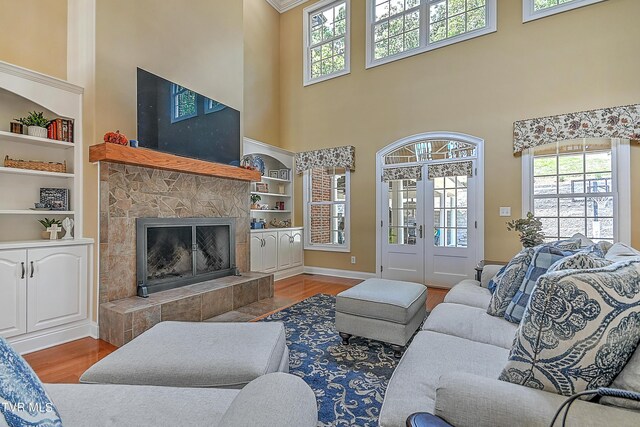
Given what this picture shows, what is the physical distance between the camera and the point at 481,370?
127 cm

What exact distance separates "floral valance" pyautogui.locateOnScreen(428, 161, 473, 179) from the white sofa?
9.78 ft

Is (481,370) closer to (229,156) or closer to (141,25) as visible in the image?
(229,156)

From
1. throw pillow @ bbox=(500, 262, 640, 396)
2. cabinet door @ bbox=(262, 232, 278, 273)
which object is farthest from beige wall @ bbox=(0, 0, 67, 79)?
throw pillow @ bbox=(500, 262, 640, 396)

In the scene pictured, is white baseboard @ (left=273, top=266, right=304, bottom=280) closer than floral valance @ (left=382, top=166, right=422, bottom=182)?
No

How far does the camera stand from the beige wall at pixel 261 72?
18.2 feet

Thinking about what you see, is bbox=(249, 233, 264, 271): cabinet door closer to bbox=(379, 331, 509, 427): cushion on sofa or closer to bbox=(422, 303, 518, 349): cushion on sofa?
bbox=(422, 303, 518, 349): cushion on sofa

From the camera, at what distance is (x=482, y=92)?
14.5 ft

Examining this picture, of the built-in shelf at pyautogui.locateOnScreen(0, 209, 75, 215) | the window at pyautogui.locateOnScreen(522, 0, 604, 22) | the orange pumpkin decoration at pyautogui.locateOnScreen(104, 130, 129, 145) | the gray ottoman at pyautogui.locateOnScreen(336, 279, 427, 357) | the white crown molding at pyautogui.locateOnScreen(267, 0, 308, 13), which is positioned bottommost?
the gray ottoman at pyautogui.locateOnScreen(336, 279, 427, 357)

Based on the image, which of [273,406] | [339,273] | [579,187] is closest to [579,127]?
[579,187]

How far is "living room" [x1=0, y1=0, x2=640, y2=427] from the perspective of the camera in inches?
45.9

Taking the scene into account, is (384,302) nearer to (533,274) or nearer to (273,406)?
(533,274)

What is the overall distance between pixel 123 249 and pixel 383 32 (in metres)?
5.11

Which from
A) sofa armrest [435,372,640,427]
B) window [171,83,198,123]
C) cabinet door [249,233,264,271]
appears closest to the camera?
sofa armrest [435,372,640,427]

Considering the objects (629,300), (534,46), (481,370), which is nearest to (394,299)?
(481,370)
